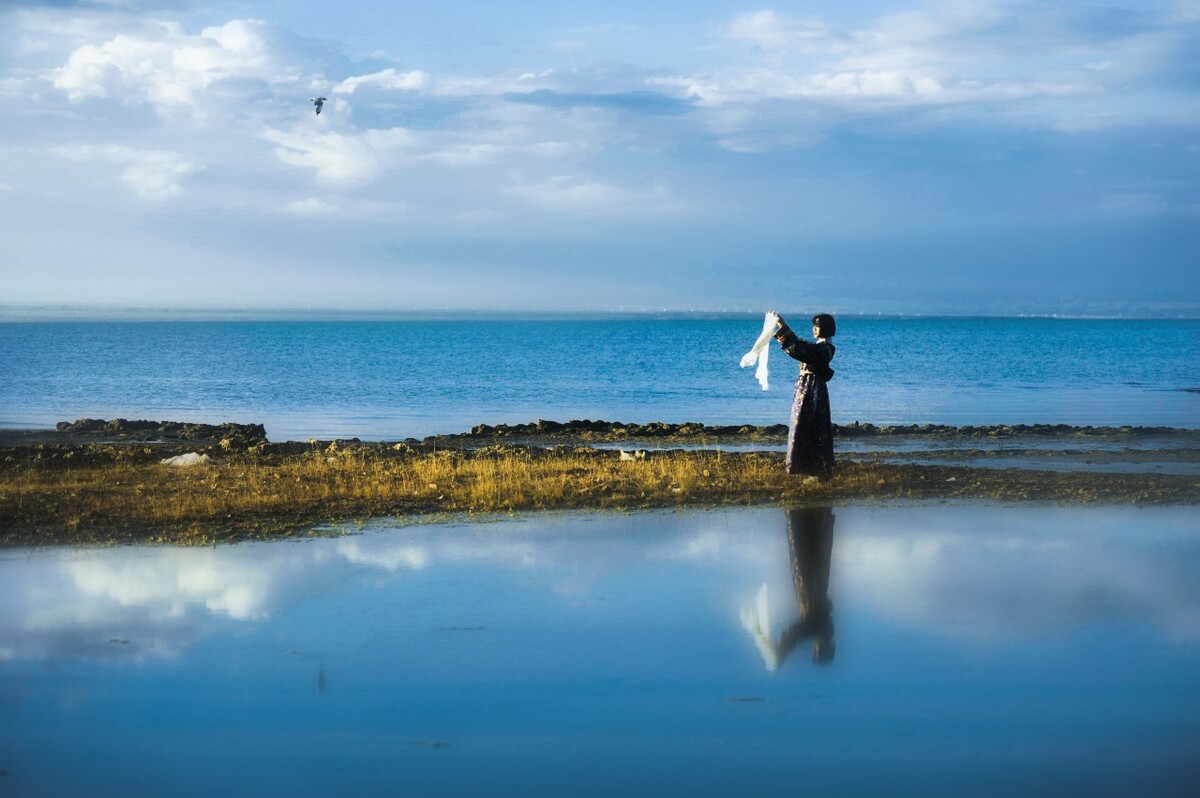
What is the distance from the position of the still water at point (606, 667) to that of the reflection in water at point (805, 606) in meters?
0.04

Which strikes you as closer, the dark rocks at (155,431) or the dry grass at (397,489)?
the dry grass at (397,489)

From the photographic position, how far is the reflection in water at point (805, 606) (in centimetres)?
928

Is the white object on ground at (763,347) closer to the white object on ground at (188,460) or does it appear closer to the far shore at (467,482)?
the far shore at (467,482)

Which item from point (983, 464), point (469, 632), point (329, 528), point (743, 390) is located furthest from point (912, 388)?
point (469, 632)

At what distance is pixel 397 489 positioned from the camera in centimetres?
1795

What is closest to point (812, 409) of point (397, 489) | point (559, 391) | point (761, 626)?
point (397, 489)

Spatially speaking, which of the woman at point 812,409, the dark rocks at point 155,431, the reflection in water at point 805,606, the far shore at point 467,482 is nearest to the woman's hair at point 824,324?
the woman at point 812,409

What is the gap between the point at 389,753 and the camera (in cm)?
711

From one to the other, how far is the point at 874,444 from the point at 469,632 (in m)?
19.8

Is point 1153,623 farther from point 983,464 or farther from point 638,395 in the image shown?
point 638,395

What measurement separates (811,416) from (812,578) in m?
6.76

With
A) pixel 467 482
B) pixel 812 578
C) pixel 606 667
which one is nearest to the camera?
pixel 606 667

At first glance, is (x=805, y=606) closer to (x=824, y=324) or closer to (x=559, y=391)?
(x=824, y=324)

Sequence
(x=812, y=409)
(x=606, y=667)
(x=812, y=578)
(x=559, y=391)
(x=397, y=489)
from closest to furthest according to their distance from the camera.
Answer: (x=606, y=667), (x=812, y=578), (x=397, y=489), (x=812, y=409), (x=559, y=391)
